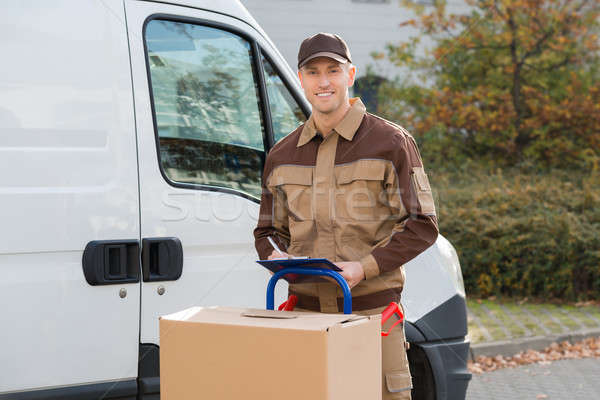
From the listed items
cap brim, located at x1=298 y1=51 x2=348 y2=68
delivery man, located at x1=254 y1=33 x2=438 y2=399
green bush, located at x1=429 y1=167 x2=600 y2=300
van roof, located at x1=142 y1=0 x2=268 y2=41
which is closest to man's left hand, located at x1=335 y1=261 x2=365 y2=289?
delivery man, located at x1=254 y1=33 x2=438 y2=399

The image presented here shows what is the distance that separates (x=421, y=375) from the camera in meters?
3.97

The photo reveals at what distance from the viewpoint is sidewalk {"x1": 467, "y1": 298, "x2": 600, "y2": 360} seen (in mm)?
7219

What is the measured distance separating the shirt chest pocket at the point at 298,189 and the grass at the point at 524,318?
181 inches

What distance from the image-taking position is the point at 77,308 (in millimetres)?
3264

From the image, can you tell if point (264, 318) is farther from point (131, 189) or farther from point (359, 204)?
point (131, 189)

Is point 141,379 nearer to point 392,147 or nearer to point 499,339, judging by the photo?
point 392,147

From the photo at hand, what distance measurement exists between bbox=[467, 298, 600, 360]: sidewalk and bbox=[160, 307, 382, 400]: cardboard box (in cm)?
481

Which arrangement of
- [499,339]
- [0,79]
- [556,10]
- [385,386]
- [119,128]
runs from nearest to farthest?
[385,386], [0,79], [119,128], [499,339], [556,10]

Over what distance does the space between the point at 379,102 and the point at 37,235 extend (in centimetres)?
1263

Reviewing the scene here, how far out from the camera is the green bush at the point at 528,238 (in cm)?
922

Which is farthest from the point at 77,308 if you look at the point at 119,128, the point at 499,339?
the point at 499,339

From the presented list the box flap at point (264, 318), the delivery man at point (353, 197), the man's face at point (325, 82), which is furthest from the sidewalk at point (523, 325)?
the box flap at point (264, 318)

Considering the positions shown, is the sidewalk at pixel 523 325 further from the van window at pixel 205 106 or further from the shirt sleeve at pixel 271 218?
the shirt sleeve at pixel 271 218

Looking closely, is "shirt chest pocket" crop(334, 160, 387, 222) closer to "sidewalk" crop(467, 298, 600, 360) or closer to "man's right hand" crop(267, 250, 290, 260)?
"man's right hand" crop(267, 250, 290, 260)
